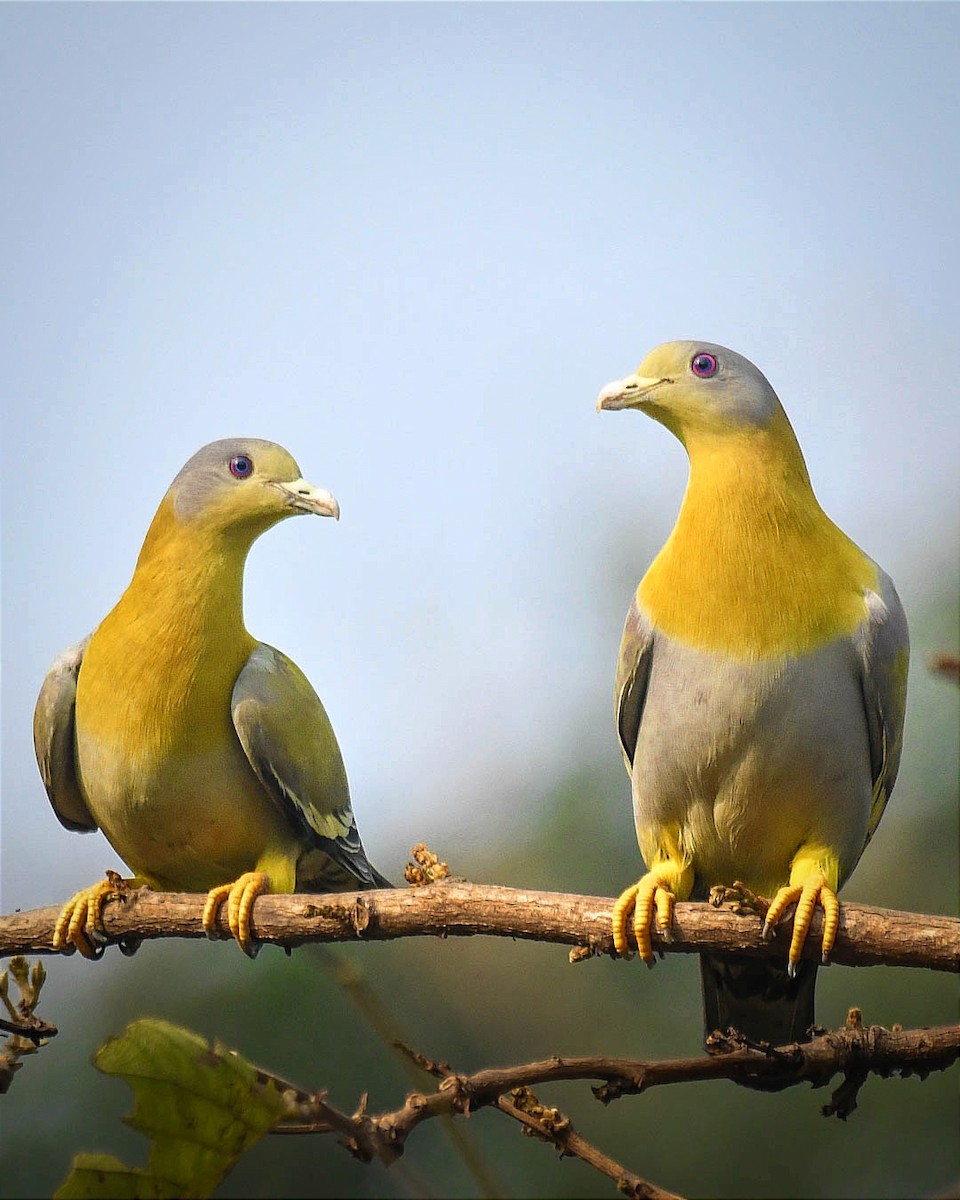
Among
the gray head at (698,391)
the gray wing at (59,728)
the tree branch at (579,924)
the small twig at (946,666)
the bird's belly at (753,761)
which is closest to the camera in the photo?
the small twig at (946,666)

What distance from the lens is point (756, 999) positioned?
97.6 inches

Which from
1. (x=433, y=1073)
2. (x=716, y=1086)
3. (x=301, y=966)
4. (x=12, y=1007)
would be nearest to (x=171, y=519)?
(x=12, y=1007)

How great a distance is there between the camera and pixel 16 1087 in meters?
3.67

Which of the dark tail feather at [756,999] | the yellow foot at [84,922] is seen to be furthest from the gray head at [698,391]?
the yellow foot at [84,922]

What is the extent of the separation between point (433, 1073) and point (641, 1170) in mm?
1890

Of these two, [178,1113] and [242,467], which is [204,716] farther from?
[178,1113]

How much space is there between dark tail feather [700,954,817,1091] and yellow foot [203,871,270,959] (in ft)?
3.01

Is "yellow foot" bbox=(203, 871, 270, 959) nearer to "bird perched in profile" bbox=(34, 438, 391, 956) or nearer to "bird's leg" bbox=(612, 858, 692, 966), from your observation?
"bird perched in profile" bbox=(34, 438, 391, 956)

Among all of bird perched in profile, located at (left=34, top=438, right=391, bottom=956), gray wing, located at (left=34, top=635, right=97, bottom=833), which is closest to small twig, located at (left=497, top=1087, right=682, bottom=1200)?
bird perched in profile, located at (left=34, top=438, right=391, bottom=956)

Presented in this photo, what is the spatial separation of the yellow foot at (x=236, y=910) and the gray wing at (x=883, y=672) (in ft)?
4.00

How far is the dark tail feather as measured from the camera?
8.05 feet

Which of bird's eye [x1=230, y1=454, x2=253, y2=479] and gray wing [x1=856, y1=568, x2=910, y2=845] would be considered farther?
bird's eye [x1=230, y1=454, x2=253, y2=479]

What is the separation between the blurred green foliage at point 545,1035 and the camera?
3473 mm

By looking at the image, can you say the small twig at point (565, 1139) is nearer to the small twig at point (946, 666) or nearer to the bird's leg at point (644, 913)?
the bird's leg at point (644, 913)
